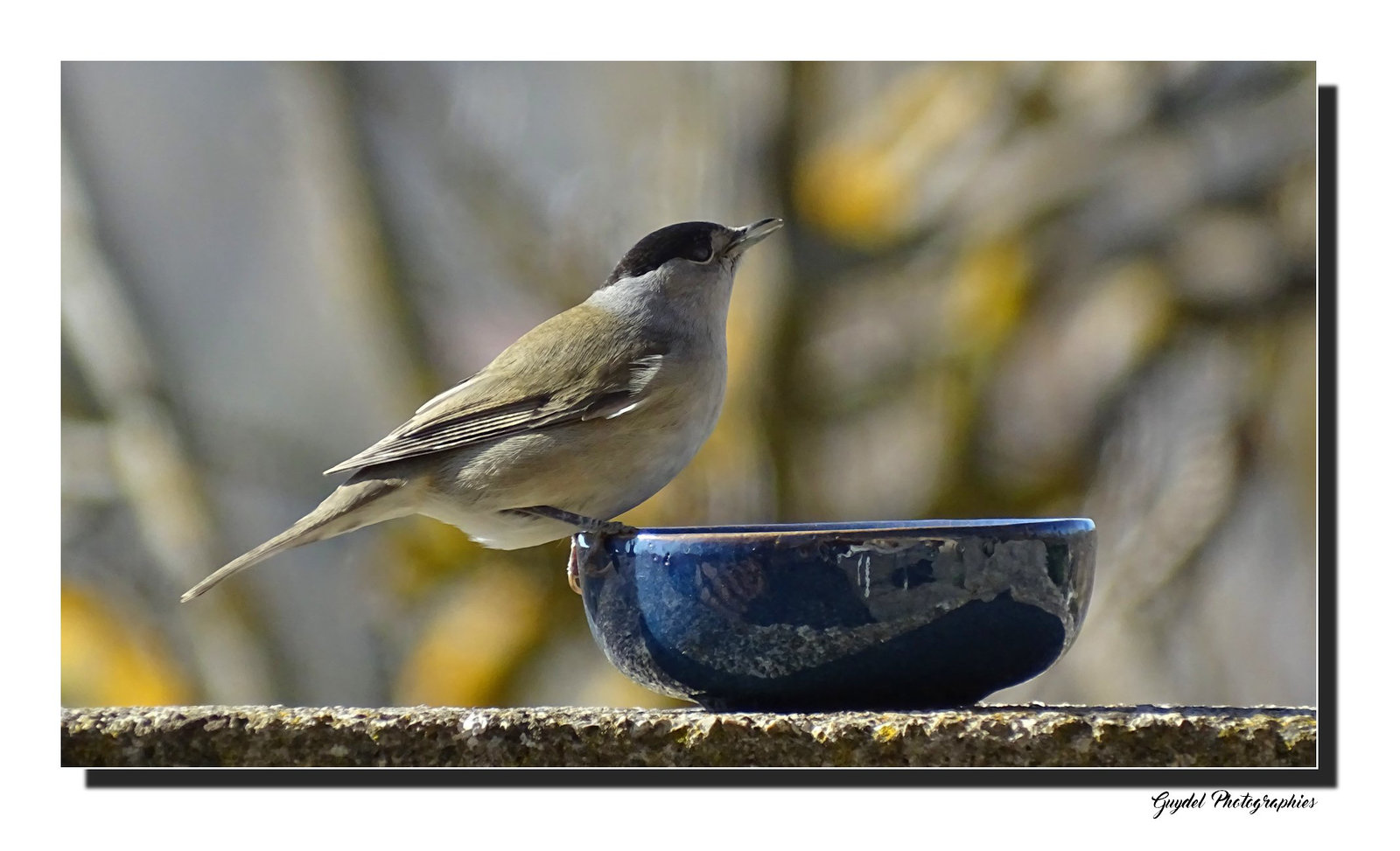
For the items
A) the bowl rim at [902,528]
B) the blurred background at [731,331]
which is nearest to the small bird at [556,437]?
the bowl rim at [902,528]

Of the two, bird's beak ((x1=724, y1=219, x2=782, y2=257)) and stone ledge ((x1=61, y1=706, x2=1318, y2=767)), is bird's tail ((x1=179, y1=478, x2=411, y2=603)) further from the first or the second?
bird's beak ((x1=724, y1=219, x2=782, y2=257))

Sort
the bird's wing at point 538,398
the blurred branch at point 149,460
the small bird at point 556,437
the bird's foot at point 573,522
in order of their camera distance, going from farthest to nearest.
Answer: the blurred branch at point 149,460 < the bird's wing at point 538,398 < the small bird at point 556,437 < the bird's foot at point 573,522

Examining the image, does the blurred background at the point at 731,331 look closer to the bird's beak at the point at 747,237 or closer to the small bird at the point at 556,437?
the bird's beak at the point at 747,237

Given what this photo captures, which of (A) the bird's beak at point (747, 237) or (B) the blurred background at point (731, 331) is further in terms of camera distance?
(B) the blurred background at point (731, 331)

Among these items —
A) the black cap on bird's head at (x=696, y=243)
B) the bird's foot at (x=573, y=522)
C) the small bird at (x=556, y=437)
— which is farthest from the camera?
the black cap on bird's head at (x=696, y=243)

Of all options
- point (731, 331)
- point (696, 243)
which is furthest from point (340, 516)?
point (731, 331)

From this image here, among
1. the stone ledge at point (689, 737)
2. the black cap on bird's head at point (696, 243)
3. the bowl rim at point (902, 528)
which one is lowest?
the stone ledge at point (689, 737)

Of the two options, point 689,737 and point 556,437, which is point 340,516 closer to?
point 556,437
